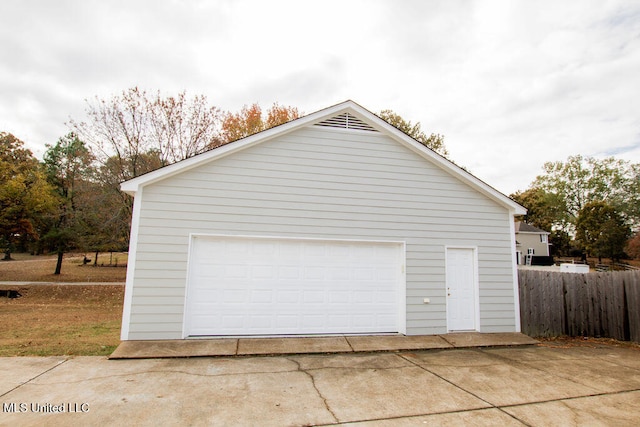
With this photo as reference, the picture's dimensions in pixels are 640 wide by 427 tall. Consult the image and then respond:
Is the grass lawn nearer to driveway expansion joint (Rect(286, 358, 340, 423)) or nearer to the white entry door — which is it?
driveway expansion joint (Rect(286, 358, 340, 423))

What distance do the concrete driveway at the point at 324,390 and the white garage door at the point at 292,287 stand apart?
1.19 metres

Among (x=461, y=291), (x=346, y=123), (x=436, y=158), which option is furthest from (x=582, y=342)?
(x=346, y=123)

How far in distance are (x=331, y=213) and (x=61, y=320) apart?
29.8 ft

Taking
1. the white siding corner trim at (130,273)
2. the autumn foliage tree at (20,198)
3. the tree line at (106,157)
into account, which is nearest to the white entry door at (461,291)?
the white siding corner trim at (130,273)

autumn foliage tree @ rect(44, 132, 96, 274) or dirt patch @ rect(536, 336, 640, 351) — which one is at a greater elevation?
autumn foliage tree @ rect(44, 132, 96, 274)

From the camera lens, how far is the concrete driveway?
3889 millimetres

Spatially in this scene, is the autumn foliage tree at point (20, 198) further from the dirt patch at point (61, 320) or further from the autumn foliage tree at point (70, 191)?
the dirt patch at point (61, 320)

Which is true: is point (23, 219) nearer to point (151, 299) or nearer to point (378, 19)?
point (151, 299)

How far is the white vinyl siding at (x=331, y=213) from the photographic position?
22.6 ft

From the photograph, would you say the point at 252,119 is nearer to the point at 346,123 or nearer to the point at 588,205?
the point at 346,123

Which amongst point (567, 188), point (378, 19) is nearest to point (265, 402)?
point (378, 19)

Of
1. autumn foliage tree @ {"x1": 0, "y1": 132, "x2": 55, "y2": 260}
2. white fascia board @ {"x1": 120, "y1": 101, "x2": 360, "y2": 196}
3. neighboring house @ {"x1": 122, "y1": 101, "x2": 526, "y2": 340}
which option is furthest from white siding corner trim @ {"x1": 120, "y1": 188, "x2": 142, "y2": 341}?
autumn foliage tree @ {"x1": 0, "y1": 132, "x2": 55, "y2": 260}

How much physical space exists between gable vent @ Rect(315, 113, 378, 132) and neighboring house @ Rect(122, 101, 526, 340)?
0.08 feet

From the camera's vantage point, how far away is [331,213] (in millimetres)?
7770
